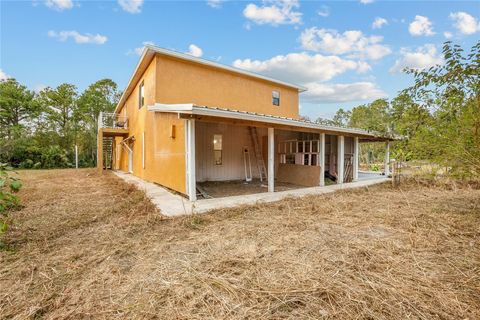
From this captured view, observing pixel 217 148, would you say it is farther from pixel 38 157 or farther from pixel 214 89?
pixel 38 157

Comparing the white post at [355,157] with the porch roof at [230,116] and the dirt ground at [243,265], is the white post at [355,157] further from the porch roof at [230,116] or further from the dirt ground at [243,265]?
the dirt ground at [243,265]

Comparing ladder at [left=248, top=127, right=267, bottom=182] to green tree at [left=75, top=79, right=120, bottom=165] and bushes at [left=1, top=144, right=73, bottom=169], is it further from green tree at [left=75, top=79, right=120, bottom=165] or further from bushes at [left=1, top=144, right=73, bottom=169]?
green tree at [left=75, top=79, right=120, bottom=165]

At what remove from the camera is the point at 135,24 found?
Result: 42.7 feet

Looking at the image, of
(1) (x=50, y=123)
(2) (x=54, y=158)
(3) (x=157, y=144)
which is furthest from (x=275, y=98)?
(1) (x=50, y=123)

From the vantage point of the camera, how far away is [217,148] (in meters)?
11.0

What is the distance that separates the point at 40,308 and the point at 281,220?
3793 mm

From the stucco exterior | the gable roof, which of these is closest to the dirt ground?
the stucco exterior

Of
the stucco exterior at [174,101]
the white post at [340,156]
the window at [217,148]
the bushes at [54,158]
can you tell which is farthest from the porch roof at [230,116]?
the bushes at [54,158]

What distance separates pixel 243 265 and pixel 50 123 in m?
32.3

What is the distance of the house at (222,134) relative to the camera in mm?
7961

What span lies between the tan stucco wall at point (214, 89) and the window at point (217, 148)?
4.97ft

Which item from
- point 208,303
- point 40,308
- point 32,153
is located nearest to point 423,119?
point 208,303

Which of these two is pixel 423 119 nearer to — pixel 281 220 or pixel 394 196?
pixel 281 220

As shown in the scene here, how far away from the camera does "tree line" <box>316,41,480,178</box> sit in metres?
3.24
